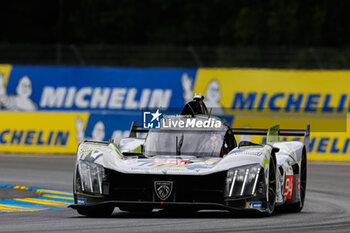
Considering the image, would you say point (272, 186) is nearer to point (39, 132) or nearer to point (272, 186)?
point (272, 186)

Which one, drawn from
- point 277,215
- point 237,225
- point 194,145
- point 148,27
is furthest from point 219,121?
point 148,27

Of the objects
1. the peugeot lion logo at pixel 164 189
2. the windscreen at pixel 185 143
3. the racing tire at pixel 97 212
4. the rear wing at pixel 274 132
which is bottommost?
the racing tire at pixel 97 212

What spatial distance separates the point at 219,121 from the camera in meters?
12.5

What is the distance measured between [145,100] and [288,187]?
13955mm

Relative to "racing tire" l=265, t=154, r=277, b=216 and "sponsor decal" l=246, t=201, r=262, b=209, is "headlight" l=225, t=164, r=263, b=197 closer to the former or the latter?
"sponsor decal" l=246, t=201, r=262, b=209

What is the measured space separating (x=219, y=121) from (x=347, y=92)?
1275 cm

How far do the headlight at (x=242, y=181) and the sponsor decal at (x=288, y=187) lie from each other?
146 cm

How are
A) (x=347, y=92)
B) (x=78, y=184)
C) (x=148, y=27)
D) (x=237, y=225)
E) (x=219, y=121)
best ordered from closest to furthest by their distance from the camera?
(x=237, y=225) → (x=78, y=184) → (x=219, y=121) → (x=347, y=92) → (x=148, y=27)

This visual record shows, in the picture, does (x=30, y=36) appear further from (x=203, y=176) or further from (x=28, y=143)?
(x=203, y=176)

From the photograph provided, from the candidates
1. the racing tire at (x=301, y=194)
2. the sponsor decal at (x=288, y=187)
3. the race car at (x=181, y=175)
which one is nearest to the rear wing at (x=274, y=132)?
the racing tire at (x=301, y=194)

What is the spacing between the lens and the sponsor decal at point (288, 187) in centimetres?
1231

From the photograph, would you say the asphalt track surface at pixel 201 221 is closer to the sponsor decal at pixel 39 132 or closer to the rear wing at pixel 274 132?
the rear wing at pixel 274 132

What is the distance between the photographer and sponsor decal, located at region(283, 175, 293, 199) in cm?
1231

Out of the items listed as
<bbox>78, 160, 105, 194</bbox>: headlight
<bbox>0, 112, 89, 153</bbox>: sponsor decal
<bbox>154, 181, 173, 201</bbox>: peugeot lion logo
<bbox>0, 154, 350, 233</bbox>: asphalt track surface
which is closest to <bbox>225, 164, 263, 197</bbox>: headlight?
<bbox>0, 154, 350, 233</bbox>: asphalt track surface
